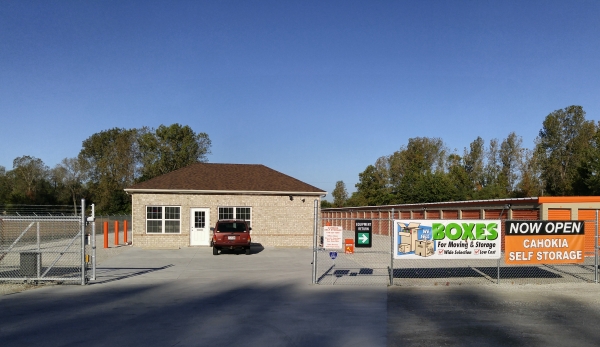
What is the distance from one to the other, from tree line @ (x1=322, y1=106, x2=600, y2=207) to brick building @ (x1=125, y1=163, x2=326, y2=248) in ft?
116

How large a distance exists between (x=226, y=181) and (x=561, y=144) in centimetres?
5566

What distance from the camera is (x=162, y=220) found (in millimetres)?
28500

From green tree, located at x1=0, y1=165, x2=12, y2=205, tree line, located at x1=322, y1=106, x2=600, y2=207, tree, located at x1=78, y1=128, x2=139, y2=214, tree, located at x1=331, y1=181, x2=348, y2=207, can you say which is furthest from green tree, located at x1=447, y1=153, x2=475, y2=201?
green tree, located at x1=0, y1=165, x2=12, y2=205

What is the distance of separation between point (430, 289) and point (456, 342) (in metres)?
5.45

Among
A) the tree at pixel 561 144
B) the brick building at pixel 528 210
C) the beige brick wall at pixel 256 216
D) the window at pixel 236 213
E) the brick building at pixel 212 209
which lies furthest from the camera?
the tree at pixel 561 144

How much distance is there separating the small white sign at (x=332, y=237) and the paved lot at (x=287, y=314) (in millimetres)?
1189

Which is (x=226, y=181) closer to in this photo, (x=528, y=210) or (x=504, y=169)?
(x=528, y=210)

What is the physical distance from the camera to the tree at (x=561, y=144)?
217 ft

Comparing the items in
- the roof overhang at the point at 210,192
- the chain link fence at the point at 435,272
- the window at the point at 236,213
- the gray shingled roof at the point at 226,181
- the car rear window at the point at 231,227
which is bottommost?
the chain link fence at the point at 435,272

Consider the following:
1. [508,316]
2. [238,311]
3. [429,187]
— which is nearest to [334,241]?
[238,311]

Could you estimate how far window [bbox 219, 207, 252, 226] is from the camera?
95.9 ft

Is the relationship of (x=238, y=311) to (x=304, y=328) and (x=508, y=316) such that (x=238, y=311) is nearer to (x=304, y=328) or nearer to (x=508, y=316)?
(x=304, y=328)

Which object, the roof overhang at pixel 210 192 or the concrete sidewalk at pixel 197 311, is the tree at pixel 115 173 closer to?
the roof overhang at pixel 210 192

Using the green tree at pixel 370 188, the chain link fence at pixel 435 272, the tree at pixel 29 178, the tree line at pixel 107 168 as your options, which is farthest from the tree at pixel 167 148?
the chain link fence at pixel 435 272
